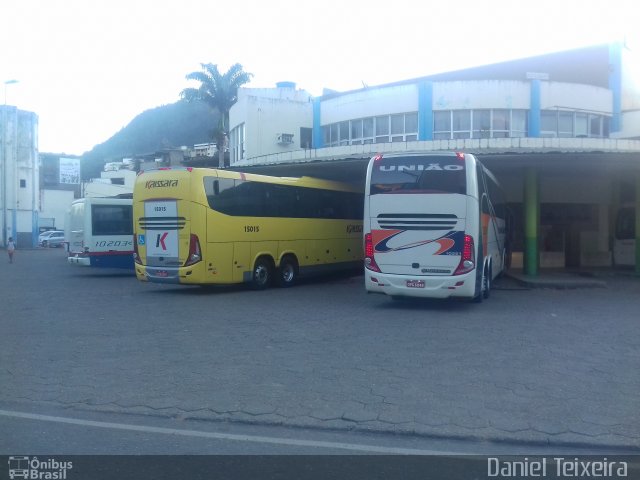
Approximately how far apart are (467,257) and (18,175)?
50059mm

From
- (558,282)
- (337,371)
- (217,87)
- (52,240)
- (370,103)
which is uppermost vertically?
(217,87)

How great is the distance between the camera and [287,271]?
21188mm

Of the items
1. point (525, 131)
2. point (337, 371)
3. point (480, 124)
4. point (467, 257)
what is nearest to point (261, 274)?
Answer: point (467, 257)

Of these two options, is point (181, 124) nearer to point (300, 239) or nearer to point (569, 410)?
point (300, 239)

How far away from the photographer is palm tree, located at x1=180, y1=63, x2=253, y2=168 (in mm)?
47562

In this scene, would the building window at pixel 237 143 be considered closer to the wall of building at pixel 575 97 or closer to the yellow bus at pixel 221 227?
the wall of building at pixel 575 97

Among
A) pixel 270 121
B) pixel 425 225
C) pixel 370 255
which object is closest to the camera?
pixel 425 225

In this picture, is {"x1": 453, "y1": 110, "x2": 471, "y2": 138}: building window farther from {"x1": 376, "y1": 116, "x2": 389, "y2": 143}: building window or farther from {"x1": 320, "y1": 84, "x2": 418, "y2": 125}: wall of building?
{"x1": 376, "y1": 116, "x2": 389, "y2": 143}: building window

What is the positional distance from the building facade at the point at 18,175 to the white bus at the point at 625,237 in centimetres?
4528

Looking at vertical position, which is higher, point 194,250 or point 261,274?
point 194,250

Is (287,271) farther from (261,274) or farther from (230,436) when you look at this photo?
(230,436)

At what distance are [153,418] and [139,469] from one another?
158 cm

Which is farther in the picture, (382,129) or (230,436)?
(382,129)

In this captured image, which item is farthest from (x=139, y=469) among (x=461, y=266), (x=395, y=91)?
(x=395, y=91)
